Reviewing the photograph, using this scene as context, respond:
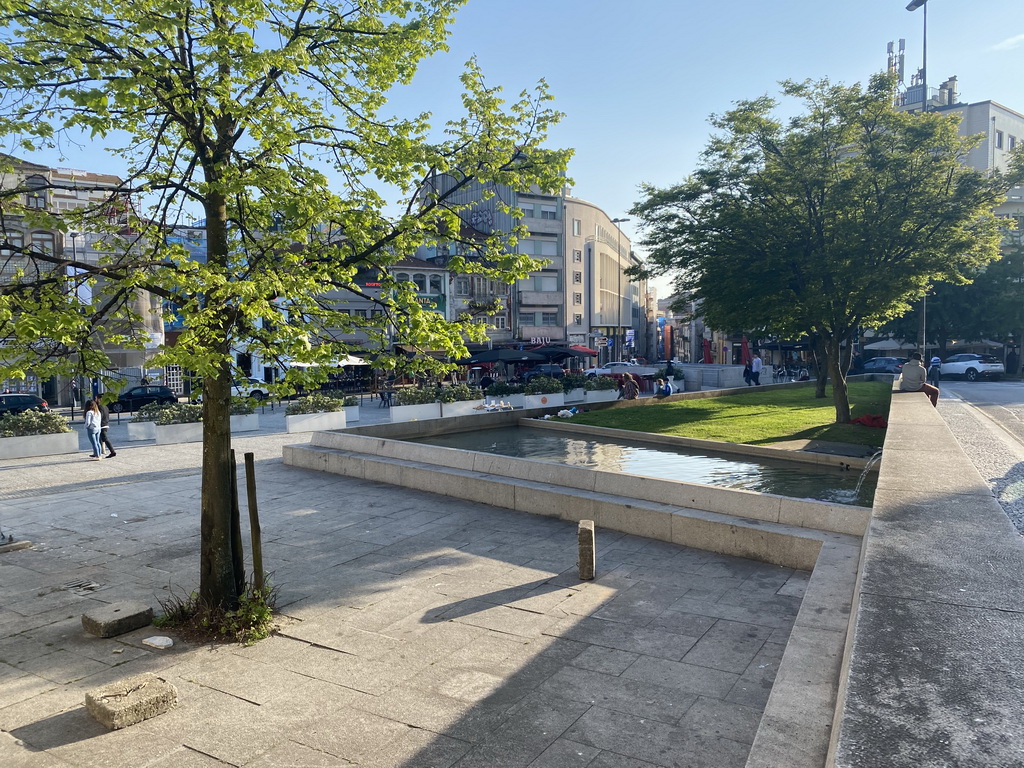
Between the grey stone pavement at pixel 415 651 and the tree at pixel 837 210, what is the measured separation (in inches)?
492

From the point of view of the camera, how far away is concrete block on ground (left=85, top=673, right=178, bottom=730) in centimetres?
490

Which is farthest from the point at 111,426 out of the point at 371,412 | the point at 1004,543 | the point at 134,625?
the point at 1004,543

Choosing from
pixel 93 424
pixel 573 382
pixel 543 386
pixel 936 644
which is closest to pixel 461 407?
pixel 543 386

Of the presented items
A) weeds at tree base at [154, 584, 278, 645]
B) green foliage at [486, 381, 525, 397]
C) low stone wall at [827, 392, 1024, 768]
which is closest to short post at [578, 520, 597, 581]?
low stone wall at [827, 392, 1024, 768]

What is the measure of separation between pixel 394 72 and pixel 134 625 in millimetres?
6041

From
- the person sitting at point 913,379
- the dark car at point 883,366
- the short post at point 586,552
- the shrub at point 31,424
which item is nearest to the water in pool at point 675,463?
the short post at point 586,552

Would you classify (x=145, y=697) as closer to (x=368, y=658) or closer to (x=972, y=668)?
(x=368, y=658)

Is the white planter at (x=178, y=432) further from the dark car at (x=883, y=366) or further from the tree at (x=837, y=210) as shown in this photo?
the dark car at (x=883, y=366)

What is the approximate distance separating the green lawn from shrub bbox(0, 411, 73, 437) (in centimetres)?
1400

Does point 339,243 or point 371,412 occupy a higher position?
point 339,243

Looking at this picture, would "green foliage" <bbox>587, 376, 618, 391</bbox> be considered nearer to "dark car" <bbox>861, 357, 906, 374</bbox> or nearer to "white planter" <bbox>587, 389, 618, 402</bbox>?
"white planter" <bbox>587, 389, 618, 402</bbox>

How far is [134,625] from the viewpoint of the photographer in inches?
266

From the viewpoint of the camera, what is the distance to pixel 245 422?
74.7 ft

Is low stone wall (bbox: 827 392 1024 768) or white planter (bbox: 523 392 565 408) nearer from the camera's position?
low stone wall (bbox: 827 392 1024 768)
